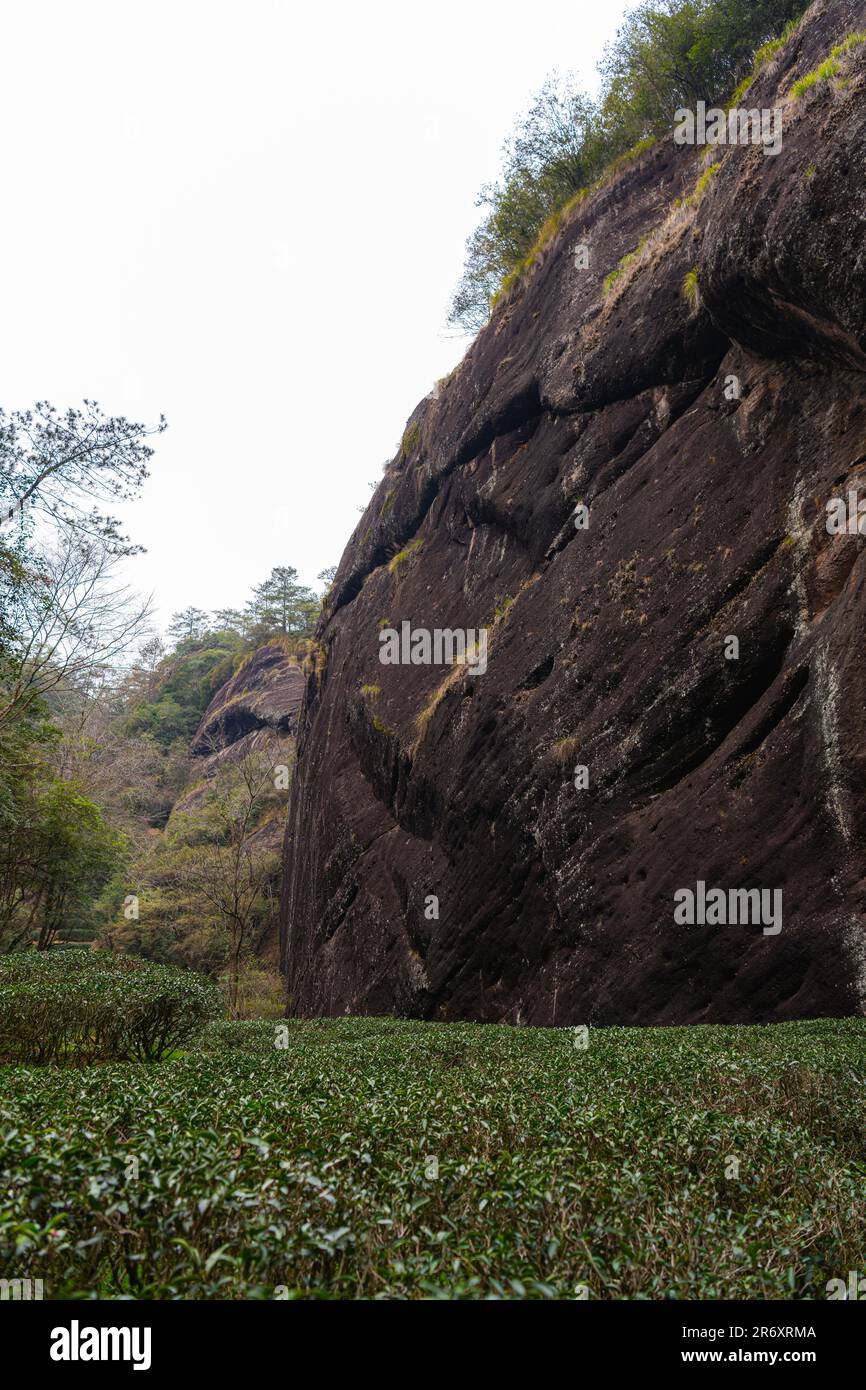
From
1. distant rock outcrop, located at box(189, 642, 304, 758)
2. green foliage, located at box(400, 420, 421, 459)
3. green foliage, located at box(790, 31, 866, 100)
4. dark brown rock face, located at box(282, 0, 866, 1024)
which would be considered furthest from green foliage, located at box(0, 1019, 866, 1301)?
distant rock outcrop, located at box(189, 642, 304, 758)

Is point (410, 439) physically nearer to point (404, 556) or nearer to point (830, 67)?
point (404, 556)

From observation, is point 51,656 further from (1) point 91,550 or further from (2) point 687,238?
(2) point 687,238

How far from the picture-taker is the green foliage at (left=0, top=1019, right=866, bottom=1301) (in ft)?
9.37

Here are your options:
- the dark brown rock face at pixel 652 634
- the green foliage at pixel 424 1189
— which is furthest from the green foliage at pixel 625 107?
the green foliage at pixel 424 1189

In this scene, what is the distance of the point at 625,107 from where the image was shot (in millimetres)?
21531

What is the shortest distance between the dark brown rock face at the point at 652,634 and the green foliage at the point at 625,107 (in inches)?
69.3

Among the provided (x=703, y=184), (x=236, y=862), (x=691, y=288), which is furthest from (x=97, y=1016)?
(x=703, y=184)

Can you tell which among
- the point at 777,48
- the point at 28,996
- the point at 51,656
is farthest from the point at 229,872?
the point at 777,48

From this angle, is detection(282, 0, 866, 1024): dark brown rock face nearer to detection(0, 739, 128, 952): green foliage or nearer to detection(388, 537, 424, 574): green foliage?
detection(388, 537, 424, 574): green foliage

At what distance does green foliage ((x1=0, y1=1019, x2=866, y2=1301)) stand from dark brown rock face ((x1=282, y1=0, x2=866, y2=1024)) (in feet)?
20.0

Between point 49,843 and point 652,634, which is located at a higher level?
point 652,634

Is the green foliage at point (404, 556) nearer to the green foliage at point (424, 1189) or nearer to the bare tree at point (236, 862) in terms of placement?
the bare tree at point (236, 862)

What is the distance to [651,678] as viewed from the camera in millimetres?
14102

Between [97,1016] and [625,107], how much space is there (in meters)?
25.3
